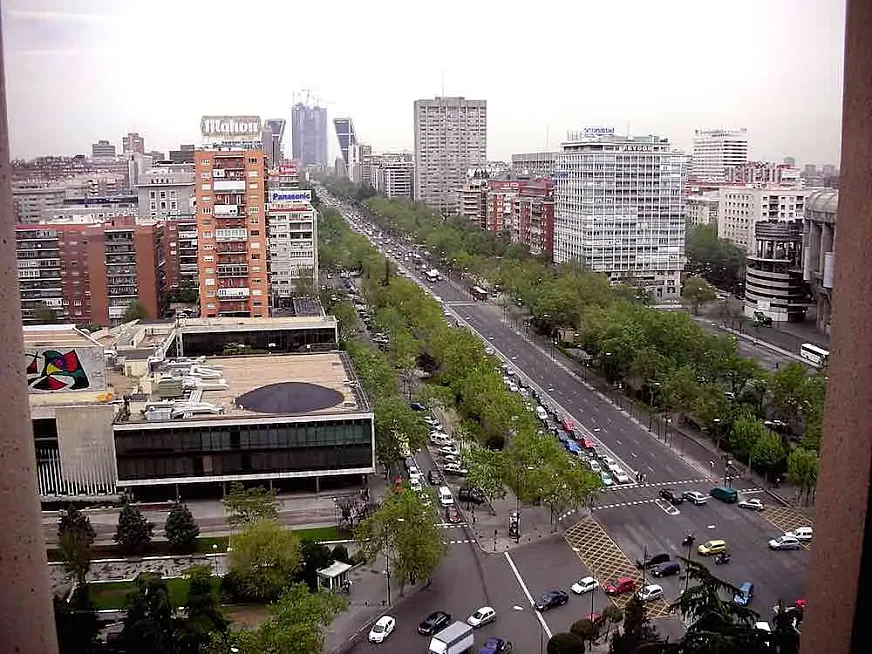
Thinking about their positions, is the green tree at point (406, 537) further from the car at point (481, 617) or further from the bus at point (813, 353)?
the bus at point (813, 353)

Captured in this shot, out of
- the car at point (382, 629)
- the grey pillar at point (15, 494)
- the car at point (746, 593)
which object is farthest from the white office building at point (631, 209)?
the grey pillar at point (15, 494)


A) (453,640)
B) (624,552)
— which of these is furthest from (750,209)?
(453,640)

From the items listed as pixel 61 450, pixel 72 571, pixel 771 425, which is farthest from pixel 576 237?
pixel 72 571

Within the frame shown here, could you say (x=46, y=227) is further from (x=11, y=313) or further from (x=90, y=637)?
(x=11, y=313)

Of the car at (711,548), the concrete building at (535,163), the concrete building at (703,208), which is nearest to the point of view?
the car at (711,548)

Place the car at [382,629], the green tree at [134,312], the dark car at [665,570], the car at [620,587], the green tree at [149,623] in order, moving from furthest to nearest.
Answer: the green tree at [134,312] < the dark car at [665,570] < the car at [620,587] < the car at [382,629] < the green tree at [149,623]

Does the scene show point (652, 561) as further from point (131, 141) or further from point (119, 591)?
point (131, 141)

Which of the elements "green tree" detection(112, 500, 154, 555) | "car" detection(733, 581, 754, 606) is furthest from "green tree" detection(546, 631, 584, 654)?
"green tree" detection(112, 500, 154, 555)
